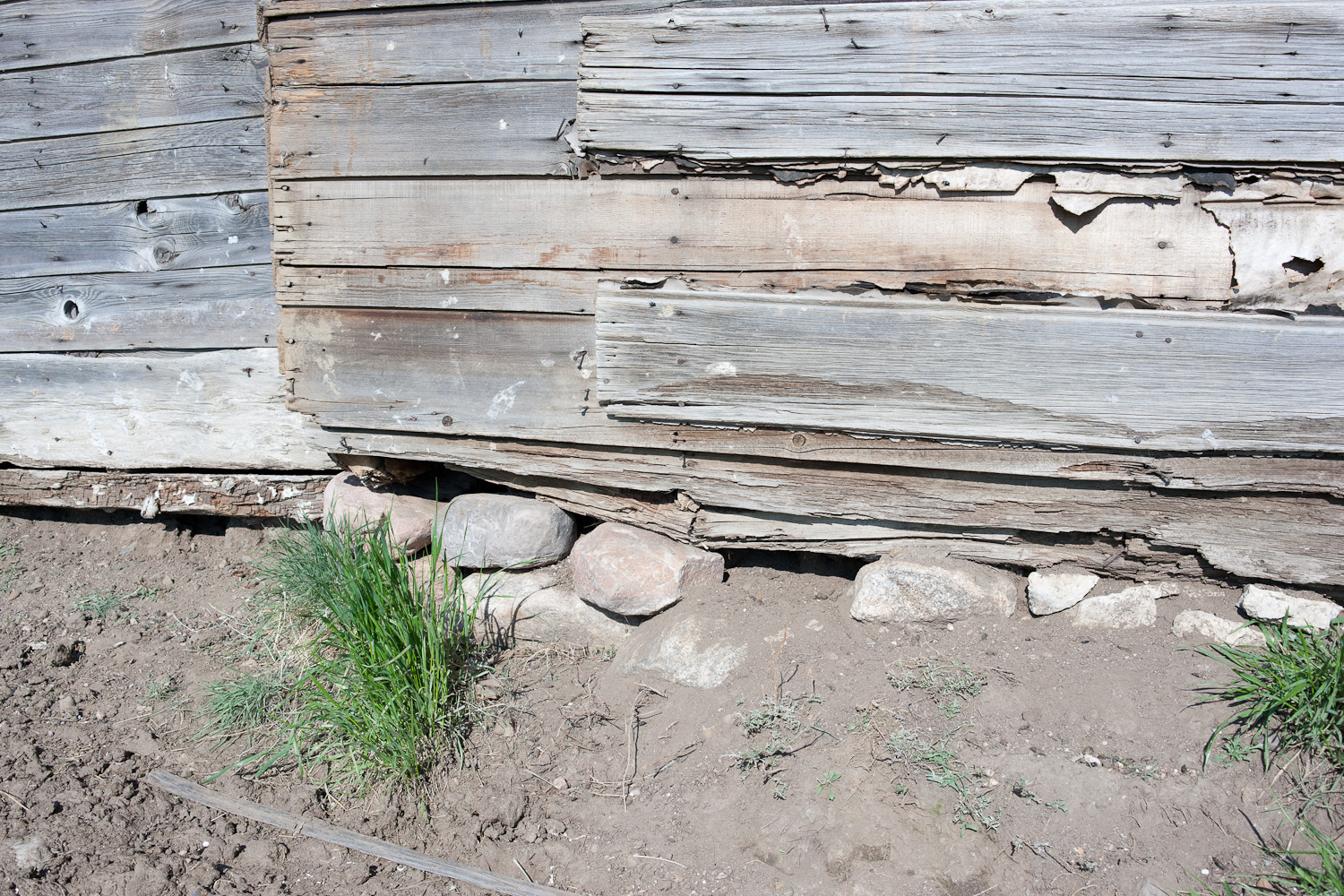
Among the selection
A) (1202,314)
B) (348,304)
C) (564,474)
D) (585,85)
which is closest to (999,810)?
(1202,314)

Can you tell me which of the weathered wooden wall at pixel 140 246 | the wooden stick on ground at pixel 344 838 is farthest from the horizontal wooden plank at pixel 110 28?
the wooden stick on ground at pixel 344 838

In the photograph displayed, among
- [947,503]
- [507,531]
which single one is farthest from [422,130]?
[947,503]

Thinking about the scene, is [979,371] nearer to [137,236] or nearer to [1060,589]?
[1060,589]

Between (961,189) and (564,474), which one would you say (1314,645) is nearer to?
(961,189)

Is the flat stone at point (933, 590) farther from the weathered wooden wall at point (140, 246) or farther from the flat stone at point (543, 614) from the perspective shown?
the weathered wooden wall at point (140, 246)

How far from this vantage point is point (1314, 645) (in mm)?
2287

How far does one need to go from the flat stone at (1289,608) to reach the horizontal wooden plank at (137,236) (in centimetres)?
381

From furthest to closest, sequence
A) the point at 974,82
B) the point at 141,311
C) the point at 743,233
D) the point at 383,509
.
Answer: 1. the point at 141,311
2. the point at 383,509
3. the point at 743,233
4. the point at 974,82

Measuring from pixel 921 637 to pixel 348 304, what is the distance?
2.29 metres

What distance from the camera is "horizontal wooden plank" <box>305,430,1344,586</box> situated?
252 cm

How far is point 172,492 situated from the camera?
154 inches

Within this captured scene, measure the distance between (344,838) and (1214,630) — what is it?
2724 millimetres

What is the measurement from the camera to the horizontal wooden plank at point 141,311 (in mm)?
3531

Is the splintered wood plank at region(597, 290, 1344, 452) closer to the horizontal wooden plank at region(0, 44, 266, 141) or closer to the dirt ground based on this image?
the dirt ground
